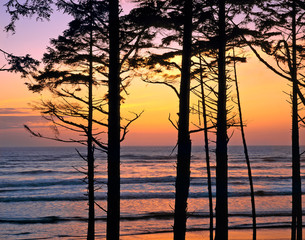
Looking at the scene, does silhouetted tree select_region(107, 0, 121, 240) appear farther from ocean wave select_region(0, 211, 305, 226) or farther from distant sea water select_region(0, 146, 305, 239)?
ocean wave select_region(0, 211, 305, 226)

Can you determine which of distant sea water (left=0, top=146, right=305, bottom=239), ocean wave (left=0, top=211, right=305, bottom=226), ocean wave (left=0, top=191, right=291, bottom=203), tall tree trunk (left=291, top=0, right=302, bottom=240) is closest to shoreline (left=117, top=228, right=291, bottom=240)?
distant sea water (left=0, top=146, right=305, bottom=239)

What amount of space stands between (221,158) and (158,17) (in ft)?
15.9

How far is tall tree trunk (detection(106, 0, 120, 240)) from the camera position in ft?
28.3

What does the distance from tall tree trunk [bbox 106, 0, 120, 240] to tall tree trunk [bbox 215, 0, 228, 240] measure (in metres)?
4.55

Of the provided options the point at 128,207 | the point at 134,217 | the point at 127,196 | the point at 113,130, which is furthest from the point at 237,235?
the point at 127,196

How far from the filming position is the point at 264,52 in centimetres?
1389

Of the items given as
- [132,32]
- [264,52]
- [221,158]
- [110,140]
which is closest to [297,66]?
[264,52]

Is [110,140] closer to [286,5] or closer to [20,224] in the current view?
[286,5]

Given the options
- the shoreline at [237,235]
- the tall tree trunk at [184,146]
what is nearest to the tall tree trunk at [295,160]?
the tall tree trunk at [184,146]

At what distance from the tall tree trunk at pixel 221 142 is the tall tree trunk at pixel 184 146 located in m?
2.09

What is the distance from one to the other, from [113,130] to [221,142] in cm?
480

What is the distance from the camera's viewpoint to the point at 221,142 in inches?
486

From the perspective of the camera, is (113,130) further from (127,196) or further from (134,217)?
(127,196)

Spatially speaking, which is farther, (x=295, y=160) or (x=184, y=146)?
(x=295, y=160)
